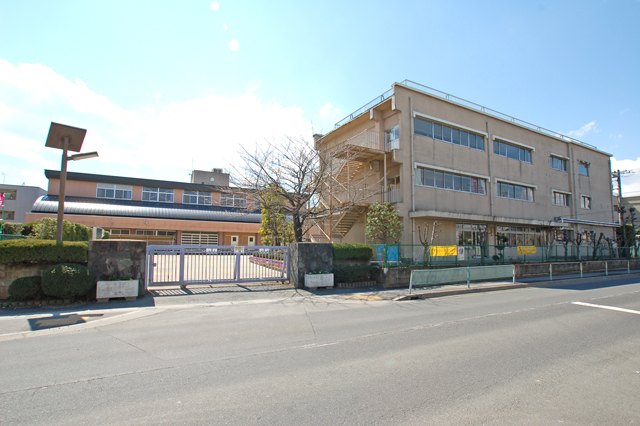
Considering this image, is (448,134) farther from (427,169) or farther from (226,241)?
(226,241)

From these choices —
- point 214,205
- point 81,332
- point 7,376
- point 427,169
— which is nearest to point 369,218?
point 427,169

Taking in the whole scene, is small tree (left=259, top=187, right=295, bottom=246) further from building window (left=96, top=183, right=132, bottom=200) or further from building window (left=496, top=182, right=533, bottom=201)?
building window (left=96, top=183, right=132, bottom=200)

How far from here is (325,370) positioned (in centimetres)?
496

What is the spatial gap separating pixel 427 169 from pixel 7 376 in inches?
895

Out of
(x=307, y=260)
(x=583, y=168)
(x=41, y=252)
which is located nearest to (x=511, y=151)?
(x=583, y=168)

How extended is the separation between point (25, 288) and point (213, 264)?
5.45m

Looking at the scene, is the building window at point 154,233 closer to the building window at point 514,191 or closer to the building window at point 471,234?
the building window at point 471,234

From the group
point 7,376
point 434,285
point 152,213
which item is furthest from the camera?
point 152,213

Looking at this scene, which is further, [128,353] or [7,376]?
[128,353]

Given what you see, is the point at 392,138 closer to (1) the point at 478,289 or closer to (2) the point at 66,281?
(1) the point at 478,289

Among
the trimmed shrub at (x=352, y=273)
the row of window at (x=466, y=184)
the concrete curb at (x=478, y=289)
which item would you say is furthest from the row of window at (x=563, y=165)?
the trimmed shrub at (x=352, y=273)

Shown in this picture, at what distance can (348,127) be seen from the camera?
87.3 ft

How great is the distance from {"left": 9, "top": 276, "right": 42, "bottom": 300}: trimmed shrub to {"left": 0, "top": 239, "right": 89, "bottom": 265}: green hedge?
0.57 metres

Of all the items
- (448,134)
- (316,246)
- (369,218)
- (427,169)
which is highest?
(448,134)
